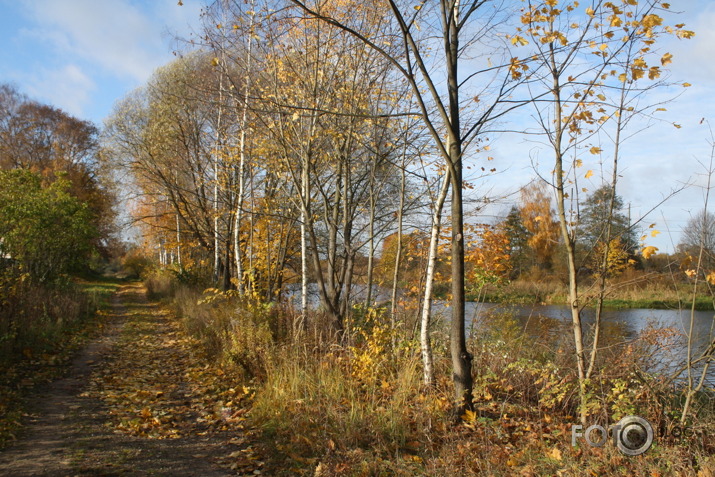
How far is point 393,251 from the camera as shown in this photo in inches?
495

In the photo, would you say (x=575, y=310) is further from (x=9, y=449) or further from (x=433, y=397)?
(x=9, y=449)

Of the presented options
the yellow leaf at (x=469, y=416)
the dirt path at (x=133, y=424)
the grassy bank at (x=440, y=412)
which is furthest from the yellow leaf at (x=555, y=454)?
the dirt path at (x=133, y=424)

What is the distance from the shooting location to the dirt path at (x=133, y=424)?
437cm

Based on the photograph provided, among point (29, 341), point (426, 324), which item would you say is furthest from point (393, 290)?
point (29, 341)

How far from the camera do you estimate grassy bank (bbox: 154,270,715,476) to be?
4.12m

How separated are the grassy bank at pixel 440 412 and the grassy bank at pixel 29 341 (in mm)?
→ 2619

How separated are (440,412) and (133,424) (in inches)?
131

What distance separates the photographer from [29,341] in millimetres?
8172

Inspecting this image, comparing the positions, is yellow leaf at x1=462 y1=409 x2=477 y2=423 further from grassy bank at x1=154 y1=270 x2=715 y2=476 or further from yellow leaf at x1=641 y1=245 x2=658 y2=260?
yellow leaf at x1=641 y1=245 x2=658 y2=260
